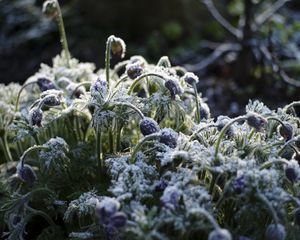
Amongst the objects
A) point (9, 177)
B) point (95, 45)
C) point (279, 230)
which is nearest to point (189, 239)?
point (279, 230)

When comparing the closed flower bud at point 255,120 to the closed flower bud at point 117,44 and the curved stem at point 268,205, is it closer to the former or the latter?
the curved stem at point 268,205

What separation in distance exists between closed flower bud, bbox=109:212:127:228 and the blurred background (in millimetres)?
2602

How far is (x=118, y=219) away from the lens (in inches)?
63.8

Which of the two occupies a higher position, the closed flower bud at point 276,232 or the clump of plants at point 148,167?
the clump of plants at point 148,167

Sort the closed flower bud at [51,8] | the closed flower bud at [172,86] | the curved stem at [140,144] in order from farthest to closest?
1. the closed flower bud at [51,8]
2. the closed flower bud at [172,86]
3. the curved stem at [140,144]

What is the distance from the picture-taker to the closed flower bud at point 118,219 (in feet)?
5.32

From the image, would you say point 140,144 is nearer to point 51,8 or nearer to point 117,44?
point 117,44

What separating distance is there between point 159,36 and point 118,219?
3458 millimetres

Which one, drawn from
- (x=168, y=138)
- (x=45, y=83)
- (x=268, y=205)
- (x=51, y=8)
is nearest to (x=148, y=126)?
(x=168, y=138)

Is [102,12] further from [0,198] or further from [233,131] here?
[233,131]

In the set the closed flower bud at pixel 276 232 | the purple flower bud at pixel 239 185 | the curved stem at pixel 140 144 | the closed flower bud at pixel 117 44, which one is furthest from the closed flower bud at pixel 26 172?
the closed flower bud at pixel 276 232

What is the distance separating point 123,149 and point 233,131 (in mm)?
582

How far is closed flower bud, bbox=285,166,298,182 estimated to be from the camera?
5.73 ft

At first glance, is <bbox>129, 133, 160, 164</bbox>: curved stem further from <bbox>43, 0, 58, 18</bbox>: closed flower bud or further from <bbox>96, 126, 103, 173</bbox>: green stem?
<bbox>43, 0, 58, 18</bbox>: closed flower bud
